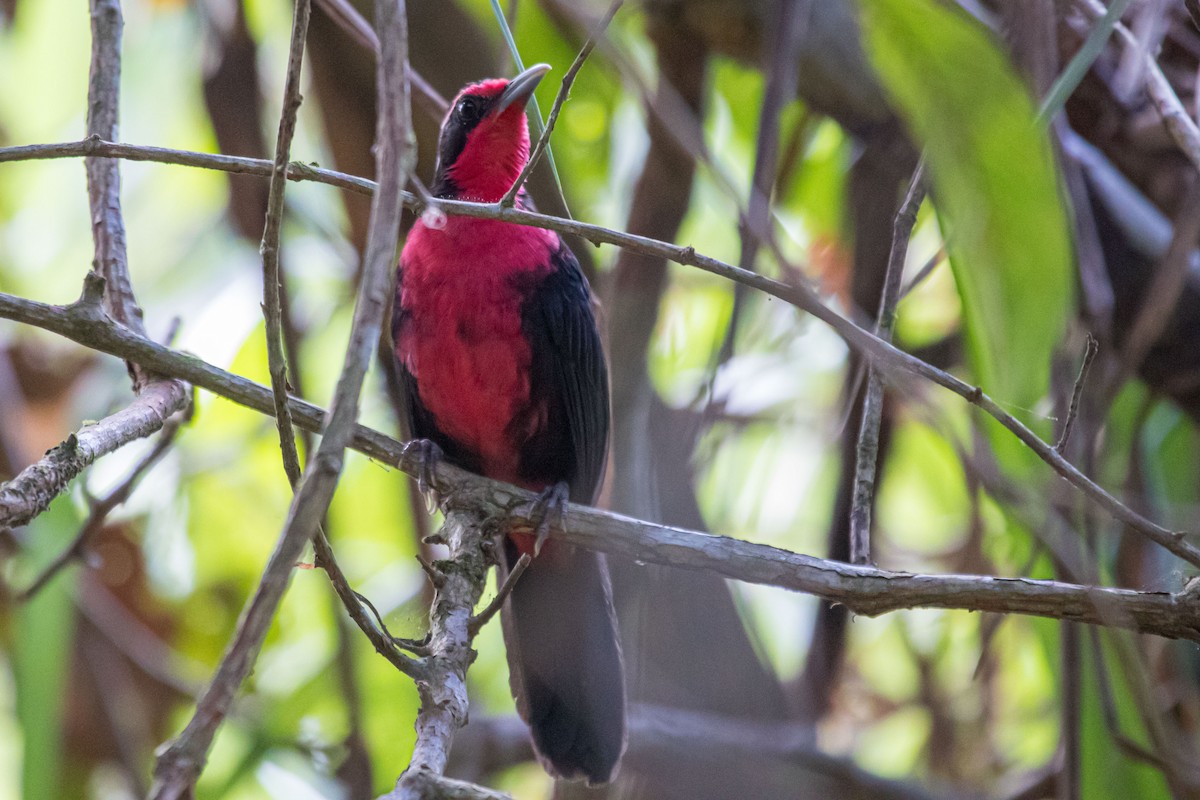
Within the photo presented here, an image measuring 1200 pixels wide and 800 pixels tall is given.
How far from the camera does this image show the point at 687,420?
134 inches

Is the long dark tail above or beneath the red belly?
beneath

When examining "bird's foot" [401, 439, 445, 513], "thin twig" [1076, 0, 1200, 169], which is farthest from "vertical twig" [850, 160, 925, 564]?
"bird's foot" [401, 439, 445, 513]

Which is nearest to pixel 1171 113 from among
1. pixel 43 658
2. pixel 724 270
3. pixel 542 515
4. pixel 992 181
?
pixel 992 181

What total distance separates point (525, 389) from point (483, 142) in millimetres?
986

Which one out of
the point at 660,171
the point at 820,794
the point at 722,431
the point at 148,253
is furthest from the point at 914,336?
the point at 148,253

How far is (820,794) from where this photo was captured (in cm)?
375

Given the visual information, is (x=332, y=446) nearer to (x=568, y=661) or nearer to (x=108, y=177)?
(x=108, y=177)

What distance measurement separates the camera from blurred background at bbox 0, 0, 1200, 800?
303 centimetres

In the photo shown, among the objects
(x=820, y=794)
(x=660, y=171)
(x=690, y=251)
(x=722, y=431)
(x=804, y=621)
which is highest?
(x=660, y=171)

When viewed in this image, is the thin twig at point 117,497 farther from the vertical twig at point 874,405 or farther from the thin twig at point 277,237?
the vertical twig at point 874,405

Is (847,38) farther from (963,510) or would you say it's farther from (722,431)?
(963,510)

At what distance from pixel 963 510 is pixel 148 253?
3629 millimetres

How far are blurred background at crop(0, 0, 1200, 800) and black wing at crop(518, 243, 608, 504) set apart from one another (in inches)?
9.0

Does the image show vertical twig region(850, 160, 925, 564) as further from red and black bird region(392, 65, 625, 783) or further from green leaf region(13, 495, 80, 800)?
green leaf region(13, 495, 80, 800)
